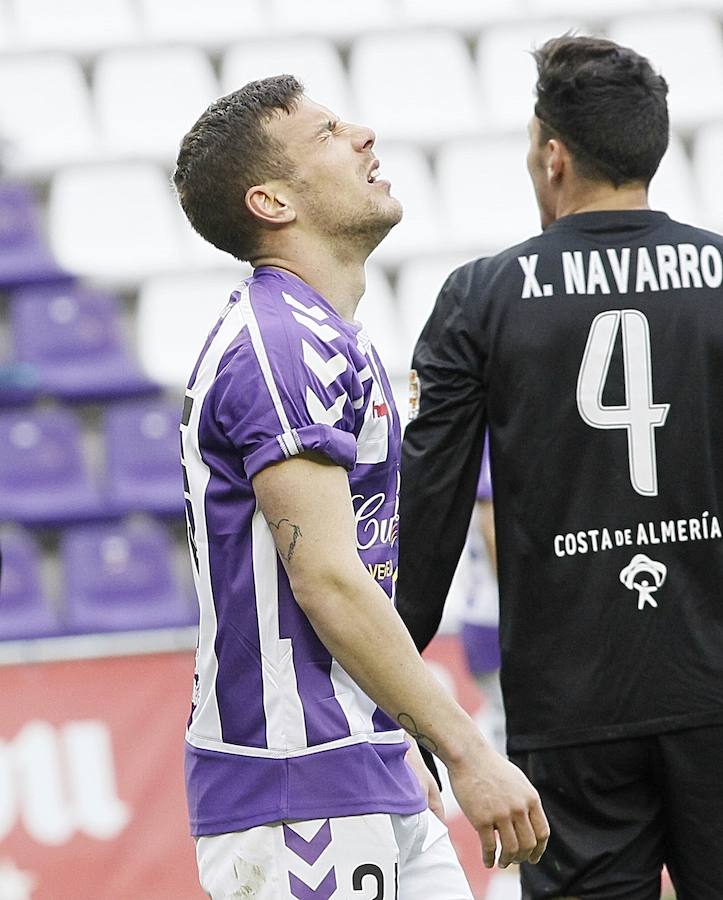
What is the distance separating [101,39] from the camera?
8.81 m

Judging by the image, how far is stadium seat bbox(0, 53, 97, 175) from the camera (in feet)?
26.4

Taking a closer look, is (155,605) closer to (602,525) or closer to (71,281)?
(71,281)

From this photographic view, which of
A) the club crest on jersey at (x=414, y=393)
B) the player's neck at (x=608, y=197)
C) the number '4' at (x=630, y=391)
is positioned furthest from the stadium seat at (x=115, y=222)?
the number '4' at (x=630, y=391)

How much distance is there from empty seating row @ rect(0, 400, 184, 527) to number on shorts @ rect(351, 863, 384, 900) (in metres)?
4.70

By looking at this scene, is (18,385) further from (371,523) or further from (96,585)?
(371,523)

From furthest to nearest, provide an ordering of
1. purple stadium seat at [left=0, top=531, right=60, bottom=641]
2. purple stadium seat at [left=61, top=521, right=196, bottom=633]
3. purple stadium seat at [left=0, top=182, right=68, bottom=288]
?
purple stadium seat at [left=0, top=182, right=68, bottom=288] → purple stadium seat at [left=61, top=521, right=196, bottom=633] → purple stadium seat at [left=0, top=531, right=60, bottom=641]

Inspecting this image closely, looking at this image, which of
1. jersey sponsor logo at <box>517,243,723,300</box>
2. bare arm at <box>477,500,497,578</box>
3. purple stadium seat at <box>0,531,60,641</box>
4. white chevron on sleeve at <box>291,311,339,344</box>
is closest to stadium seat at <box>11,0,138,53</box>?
purple stadium seat at <box>0,531,60,641</box>

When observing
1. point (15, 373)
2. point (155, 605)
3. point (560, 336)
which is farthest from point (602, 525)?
point (15, 373)

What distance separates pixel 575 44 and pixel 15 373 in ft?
15.0

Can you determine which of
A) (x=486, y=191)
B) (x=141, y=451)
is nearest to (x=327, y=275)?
(x=141, y=451)

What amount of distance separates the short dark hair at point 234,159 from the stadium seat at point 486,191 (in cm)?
562

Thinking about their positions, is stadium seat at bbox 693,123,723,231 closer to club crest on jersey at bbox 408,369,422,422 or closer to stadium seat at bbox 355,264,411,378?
stadium seat at bbox 355,264,411,378

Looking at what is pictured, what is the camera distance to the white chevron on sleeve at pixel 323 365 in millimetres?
2256

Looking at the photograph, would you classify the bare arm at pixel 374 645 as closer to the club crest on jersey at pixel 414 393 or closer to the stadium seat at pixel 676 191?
the club crest on jersey at pixel 414 393
